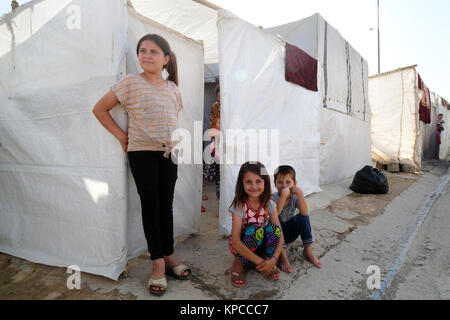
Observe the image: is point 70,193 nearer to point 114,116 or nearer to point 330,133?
point 114,116

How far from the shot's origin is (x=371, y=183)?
440 centimetres

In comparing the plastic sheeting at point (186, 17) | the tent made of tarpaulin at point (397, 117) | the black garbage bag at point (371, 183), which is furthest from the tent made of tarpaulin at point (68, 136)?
the tent made of tarpaulin at point (397, 117)

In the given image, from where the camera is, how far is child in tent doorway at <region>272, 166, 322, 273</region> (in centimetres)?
191

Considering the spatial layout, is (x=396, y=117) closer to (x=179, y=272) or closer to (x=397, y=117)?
(x=397, y=117)

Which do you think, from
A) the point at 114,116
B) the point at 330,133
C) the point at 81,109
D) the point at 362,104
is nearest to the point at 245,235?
the point at 114,116

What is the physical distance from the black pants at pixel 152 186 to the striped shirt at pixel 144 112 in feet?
0.21

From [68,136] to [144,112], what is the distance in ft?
2.29

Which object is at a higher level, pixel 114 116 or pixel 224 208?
pixel 114 116

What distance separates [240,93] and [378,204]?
9.16ft

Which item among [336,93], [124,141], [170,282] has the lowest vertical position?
[170,282]

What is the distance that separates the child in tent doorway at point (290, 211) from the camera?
1915 millimetres

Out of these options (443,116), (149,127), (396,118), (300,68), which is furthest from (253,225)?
→ (443,116)

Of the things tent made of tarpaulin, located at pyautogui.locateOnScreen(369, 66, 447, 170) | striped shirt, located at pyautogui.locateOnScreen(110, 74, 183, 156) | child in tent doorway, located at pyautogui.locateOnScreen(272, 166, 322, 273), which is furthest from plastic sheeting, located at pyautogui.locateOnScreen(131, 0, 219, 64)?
tent made of tarpaulin, located at pyautogui.locateOnScreen(369, 66, 447, 170)

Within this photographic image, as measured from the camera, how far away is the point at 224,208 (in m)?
2.42
